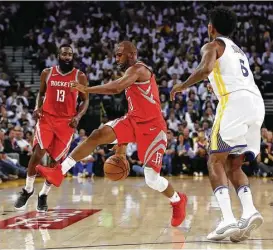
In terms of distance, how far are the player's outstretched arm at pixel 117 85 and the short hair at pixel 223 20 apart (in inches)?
35.2

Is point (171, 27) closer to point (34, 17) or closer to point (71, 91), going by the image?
point (34, 17)

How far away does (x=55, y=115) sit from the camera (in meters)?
7.32

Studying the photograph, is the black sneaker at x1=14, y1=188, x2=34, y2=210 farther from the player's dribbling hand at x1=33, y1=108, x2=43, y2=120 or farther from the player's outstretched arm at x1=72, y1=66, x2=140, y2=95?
the player's outstretched arm at x1=72, y1=66, x2=140, y2=95

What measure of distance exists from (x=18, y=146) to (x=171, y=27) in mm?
7844

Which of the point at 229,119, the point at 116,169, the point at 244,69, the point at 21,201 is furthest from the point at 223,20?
the point at 21,201

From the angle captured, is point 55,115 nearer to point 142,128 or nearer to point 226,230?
point 142,128

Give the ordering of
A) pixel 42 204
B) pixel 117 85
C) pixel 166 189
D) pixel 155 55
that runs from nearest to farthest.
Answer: pixel 117 85
pixel 166 189
pixel 42 204
pixel 155 55

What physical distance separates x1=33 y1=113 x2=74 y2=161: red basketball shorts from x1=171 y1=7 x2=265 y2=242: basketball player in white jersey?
250cm

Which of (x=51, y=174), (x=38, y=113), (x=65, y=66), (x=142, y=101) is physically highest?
(x=65, y=66)

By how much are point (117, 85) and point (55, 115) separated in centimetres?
191

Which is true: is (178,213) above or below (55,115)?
below

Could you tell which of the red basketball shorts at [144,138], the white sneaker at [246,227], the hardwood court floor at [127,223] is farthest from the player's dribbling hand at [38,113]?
the white sneaker at [246,227]

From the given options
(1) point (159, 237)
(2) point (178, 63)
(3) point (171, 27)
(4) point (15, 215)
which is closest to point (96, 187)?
(4) point (15, 215)

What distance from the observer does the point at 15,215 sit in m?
6.83
